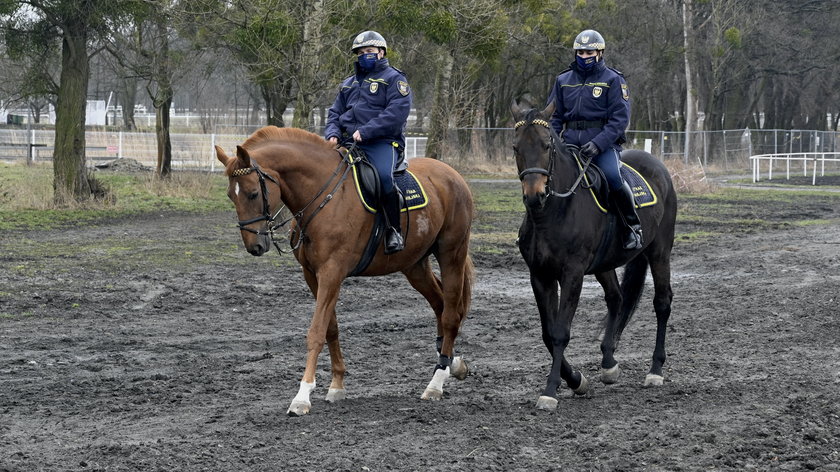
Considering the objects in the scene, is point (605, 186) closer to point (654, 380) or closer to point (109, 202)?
point (654, 380)

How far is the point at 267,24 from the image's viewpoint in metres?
18.2

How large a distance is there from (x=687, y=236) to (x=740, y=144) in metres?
31.2

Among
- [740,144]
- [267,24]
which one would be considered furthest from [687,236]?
[740,144]

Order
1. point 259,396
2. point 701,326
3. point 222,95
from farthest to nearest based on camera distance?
point 222,95 < point 701,326 < point 259,396

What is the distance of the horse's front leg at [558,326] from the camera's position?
291 inches

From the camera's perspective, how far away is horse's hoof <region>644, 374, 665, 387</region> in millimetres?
8125

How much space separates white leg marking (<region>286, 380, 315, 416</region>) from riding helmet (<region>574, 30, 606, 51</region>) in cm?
332

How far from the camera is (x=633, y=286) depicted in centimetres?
903

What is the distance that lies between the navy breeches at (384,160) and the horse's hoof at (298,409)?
178 centimetres

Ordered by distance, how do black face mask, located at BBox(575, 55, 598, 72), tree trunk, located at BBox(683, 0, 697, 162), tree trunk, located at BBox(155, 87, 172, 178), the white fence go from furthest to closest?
tree trunk, located at BBox(683, 0, 697, 162) < the white fence < tree trunk, located at BBox(155, 87, 172, 178) < black face mask, located at BBox(575, 55, 598, 72)

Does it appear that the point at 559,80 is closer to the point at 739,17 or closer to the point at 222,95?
the point at 739,17

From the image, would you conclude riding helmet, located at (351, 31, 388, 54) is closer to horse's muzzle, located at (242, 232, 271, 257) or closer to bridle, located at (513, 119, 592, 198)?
bridle, located at (513, 119, 592, 198)

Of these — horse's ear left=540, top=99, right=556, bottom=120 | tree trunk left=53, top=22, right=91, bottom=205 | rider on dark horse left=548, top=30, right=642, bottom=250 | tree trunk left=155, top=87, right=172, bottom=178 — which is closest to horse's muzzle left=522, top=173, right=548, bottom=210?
horse's ear left=540, top=99, right=556, bottom=120

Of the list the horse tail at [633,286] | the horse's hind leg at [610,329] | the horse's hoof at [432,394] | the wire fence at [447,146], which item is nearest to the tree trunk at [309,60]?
the horse tail at [633,286]
